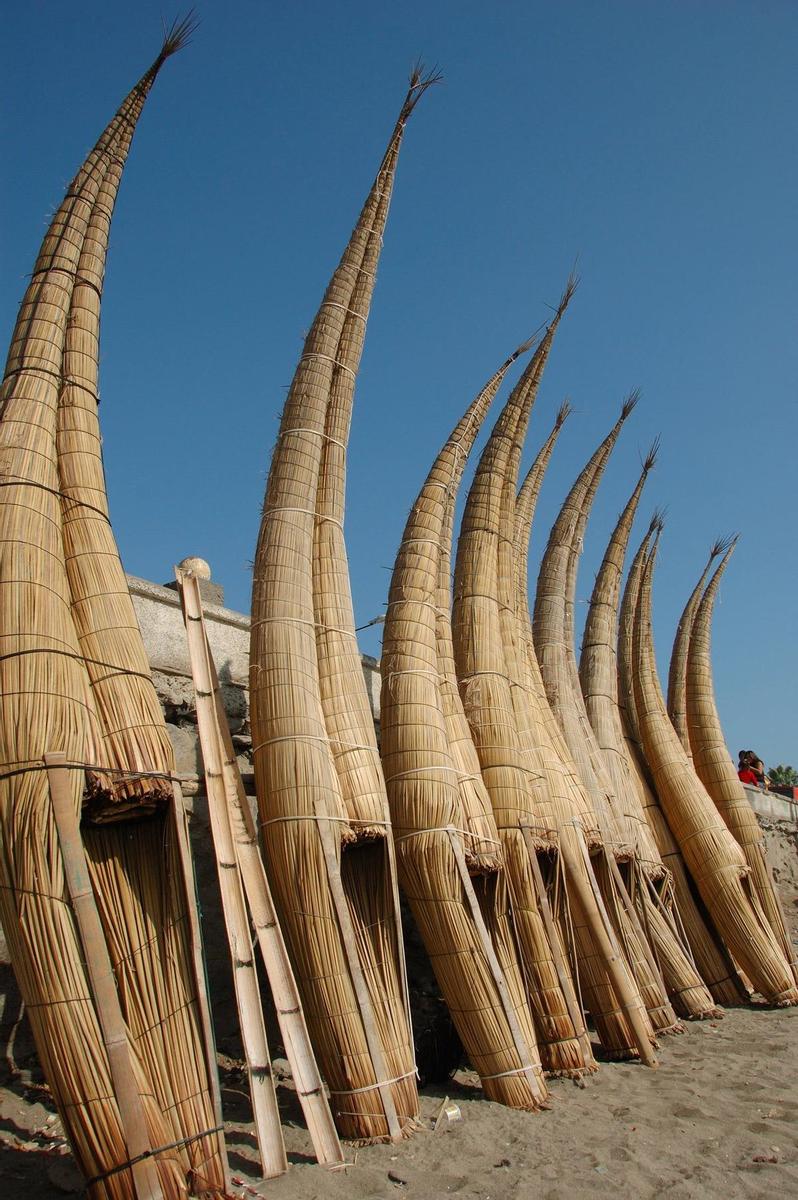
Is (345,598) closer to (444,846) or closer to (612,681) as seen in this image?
(444,846)

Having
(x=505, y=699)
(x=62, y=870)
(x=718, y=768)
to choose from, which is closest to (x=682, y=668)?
(x=718, y=768)

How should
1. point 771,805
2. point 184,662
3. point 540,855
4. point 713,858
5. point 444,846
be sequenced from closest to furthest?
point 444,846, point 540,855, point 184,662, point 713,858, point 771,805

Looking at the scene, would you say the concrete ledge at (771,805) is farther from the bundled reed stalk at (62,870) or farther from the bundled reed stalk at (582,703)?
the bundled reed stalk at (62,870)

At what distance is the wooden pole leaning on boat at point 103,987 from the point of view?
2893 millimetres

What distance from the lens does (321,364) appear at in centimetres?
508

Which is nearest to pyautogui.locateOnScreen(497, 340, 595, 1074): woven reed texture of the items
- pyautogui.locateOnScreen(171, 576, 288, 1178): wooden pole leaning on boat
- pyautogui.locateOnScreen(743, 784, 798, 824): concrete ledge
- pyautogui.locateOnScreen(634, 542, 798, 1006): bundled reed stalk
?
pyautogui.locateOnScreen(171, 576, 288, 1178): wooden pole leaning on boat

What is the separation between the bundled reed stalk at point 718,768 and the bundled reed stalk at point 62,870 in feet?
16.9

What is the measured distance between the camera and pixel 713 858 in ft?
23.1

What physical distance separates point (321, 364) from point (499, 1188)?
12.6ft

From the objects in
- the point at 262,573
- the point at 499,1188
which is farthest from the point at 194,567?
the point at 499,1188

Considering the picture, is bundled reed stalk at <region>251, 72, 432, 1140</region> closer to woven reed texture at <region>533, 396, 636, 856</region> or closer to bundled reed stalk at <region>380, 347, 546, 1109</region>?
bundled reed stalk at <region>380, 347, 546, 1109</region>

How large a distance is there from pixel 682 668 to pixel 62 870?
7.18 metres

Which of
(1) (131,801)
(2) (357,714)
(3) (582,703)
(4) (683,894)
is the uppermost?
(3) (582,703)

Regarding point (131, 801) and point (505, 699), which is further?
point (505, 699)
